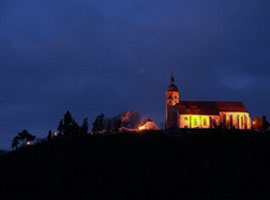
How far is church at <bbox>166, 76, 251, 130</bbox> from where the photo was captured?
91125mm

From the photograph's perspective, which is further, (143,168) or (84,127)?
(84,127)

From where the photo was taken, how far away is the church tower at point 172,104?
Answer: 9481 centimetres

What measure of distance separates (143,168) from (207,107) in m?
39.2

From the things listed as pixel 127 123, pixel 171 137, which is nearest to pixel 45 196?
pixel 171 137

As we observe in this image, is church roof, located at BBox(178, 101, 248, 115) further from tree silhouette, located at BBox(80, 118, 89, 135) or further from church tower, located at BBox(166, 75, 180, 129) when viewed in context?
tree silhouette, located at BBox(80, 118, 89, 135)

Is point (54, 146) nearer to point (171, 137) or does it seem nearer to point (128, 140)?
point (128, 140)

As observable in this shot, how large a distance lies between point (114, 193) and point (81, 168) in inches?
468

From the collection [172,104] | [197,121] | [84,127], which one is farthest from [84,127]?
[197,121]

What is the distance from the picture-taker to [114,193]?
175 ft

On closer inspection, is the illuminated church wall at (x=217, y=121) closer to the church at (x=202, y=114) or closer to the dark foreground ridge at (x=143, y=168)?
the church at (x=202, y=114)

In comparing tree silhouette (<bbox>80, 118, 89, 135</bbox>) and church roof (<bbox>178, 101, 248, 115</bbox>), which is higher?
church roof (<bbox>178, 101, 248, 115</bbox>)

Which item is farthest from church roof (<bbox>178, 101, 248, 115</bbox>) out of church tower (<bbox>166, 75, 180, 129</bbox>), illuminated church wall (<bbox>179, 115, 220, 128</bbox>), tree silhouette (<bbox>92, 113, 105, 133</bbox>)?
tree silhouette (<bbox>92, 113, 105, 133</bbox>)

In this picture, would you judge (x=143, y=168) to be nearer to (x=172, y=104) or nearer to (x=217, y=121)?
(x=217, y=121)

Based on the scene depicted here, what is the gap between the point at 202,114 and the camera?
91750 mm
